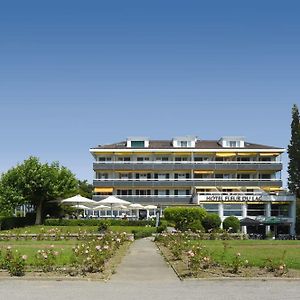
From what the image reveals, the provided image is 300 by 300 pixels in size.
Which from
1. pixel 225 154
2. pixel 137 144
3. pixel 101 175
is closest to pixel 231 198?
pixel 225 154

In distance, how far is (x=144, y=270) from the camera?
20.1 meters

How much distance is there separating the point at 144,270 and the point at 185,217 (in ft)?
112

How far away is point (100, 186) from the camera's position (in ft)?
276

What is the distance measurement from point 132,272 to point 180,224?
30.5 m

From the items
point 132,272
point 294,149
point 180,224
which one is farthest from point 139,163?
Answer: point 132,272

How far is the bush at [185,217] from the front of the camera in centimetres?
4814

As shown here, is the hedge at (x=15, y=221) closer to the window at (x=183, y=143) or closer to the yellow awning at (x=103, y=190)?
the yellow awning at (x=103, y=190)

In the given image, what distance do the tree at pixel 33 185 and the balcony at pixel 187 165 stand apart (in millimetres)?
20270

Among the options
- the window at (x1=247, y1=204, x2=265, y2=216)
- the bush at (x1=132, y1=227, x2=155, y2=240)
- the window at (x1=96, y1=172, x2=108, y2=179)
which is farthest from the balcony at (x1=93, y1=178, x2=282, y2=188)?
the bush at (x1=132, y1=227, x2=155, y2=240)

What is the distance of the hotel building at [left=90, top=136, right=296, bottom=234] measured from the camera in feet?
275

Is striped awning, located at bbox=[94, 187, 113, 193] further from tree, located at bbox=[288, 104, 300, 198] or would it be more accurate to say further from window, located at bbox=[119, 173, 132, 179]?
tree, located at bbox=[288, 104, 300, 198]

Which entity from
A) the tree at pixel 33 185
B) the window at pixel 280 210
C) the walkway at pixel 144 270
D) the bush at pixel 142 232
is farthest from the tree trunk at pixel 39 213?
the walkway at pixel 144 270

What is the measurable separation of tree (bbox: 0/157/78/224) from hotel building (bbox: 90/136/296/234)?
755 inches

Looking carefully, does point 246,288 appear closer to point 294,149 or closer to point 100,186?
point 294,149
